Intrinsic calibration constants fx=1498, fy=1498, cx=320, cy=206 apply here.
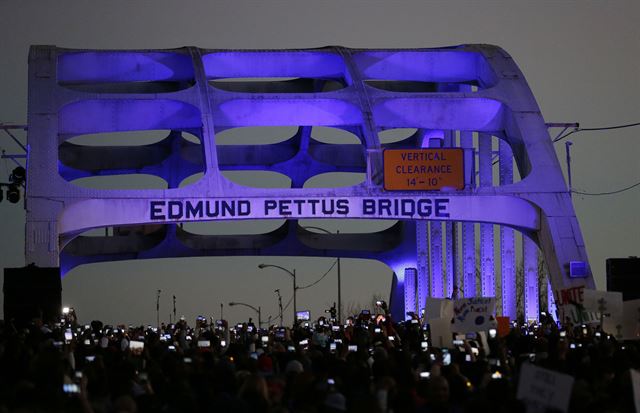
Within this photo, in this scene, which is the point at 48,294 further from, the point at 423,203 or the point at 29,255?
the point at 423,203

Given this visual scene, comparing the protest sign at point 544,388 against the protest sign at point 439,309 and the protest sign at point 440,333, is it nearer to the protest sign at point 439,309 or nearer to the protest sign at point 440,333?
the protest sign at point 440,333

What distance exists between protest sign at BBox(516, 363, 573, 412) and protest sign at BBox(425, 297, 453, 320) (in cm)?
1581

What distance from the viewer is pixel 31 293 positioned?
4081 cm

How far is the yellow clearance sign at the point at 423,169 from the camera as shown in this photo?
49.5 meters

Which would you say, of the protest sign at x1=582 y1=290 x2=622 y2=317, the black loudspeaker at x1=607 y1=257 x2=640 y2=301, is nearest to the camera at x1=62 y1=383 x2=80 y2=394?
the protest sign at x1=582 y1=290 x2=622 y2=317

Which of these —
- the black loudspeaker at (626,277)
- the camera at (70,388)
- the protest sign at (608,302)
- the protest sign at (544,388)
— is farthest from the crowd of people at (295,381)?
the black loudspeaker at (626,277)

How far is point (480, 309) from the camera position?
98.3 ft

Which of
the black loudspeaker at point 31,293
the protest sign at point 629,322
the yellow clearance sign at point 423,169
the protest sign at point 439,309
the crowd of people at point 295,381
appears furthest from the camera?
the yellow clearance sign at point 423,169

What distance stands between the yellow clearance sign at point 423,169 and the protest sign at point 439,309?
53.3ft

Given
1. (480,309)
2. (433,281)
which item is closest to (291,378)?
(480,309)

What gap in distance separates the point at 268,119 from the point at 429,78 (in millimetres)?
6865

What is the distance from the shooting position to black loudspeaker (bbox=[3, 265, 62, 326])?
40.4m

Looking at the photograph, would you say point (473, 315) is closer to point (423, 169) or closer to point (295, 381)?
point (295, 381)

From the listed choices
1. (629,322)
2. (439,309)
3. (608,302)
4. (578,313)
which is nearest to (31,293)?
(439,309)
